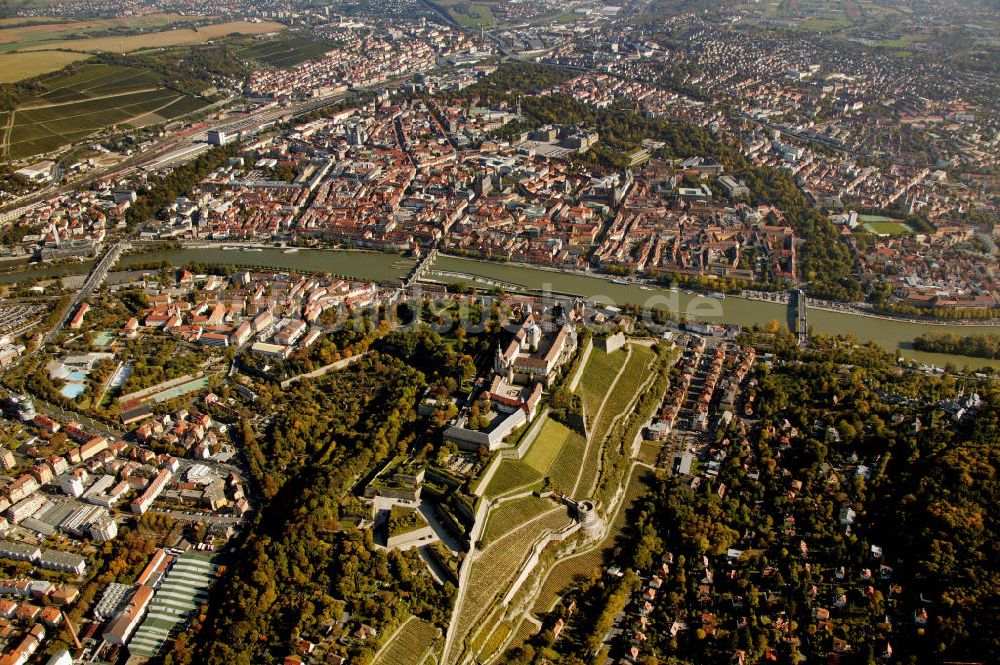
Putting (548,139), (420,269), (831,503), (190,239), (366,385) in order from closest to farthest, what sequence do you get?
(831,503), (366,385), (420,269), (190,239), (548,139)

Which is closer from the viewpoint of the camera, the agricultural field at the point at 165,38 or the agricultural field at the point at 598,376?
the agricultural field at the point at 598,376

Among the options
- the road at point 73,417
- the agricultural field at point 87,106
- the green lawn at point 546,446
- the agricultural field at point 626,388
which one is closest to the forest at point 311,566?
the green lawn at point 546,446

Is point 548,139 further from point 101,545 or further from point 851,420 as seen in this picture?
point 101,545

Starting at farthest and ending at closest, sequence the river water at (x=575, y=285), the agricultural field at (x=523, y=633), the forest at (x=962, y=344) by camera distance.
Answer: the river water at (x=575, y=285) < the forest at (x=962, y=344) < the agricultural field at (x=523, y=633)

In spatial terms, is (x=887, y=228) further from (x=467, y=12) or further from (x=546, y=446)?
(x=467, y=12)

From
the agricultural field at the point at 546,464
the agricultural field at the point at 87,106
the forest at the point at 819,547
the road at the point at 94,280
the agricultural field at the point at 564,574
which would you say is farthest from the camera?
the agricultural field at the point at 87,106

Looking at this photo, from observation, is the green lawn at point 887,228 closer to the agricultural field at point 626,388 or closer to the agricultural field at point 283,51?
the agricultural field at point 626,388

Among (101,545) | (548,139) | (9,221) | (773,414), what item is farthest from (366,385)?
(548,139)
